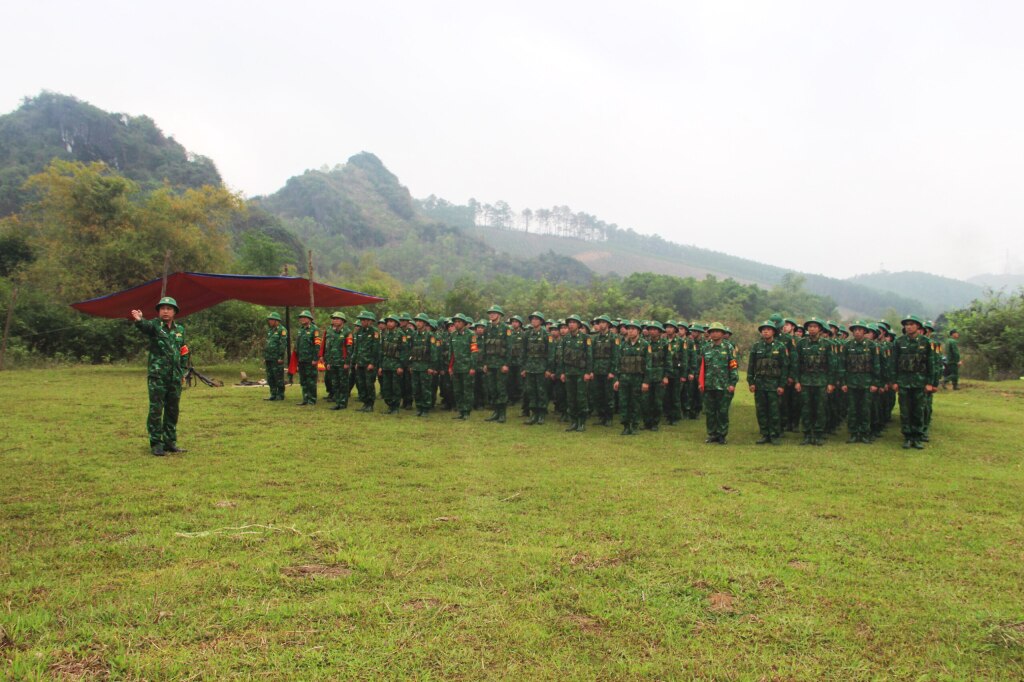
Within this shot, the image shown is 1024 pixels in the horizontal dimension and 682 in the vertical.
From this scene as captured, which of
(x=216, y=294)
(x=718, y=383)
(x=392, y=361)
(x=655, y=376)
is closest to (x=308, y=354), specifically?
(x=392, y=361)

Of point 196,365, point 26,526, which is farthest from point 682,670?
point 196,365

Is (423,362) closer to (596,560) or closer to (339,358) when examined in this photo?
(339,358)

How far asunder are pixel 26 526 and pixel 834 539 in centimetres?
584

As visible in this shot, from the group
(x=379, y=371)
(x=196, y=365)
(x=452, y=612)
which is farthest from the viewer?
(x=196, y=365)

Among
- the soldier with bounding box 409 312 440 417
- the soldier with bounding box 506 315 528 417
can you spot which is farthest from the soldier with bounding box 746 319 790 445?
the soldier with bounding box 409 312 440 417

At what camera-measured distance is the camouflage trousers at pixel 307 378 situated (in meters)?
10.8

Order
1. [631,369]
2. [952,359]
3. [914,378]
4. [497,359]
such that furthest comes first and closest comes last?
[952,359]
[497,359]
[631,369]
[914,378]

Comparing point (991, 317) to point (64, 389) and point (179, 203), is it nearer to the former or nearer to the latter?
point (64, 389)

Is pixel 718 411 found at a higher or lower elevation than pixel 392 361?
lower

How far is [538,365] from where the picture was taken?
971 cm

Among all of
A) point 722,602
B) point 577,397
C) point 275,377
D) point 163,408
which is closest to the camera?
point 722,602

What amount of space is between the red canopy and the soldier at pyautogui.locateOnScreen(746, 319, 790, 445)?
736 cm

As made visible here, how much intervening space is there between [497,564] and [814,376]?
6.42 m

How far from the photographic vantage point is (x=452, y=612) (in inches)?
126
